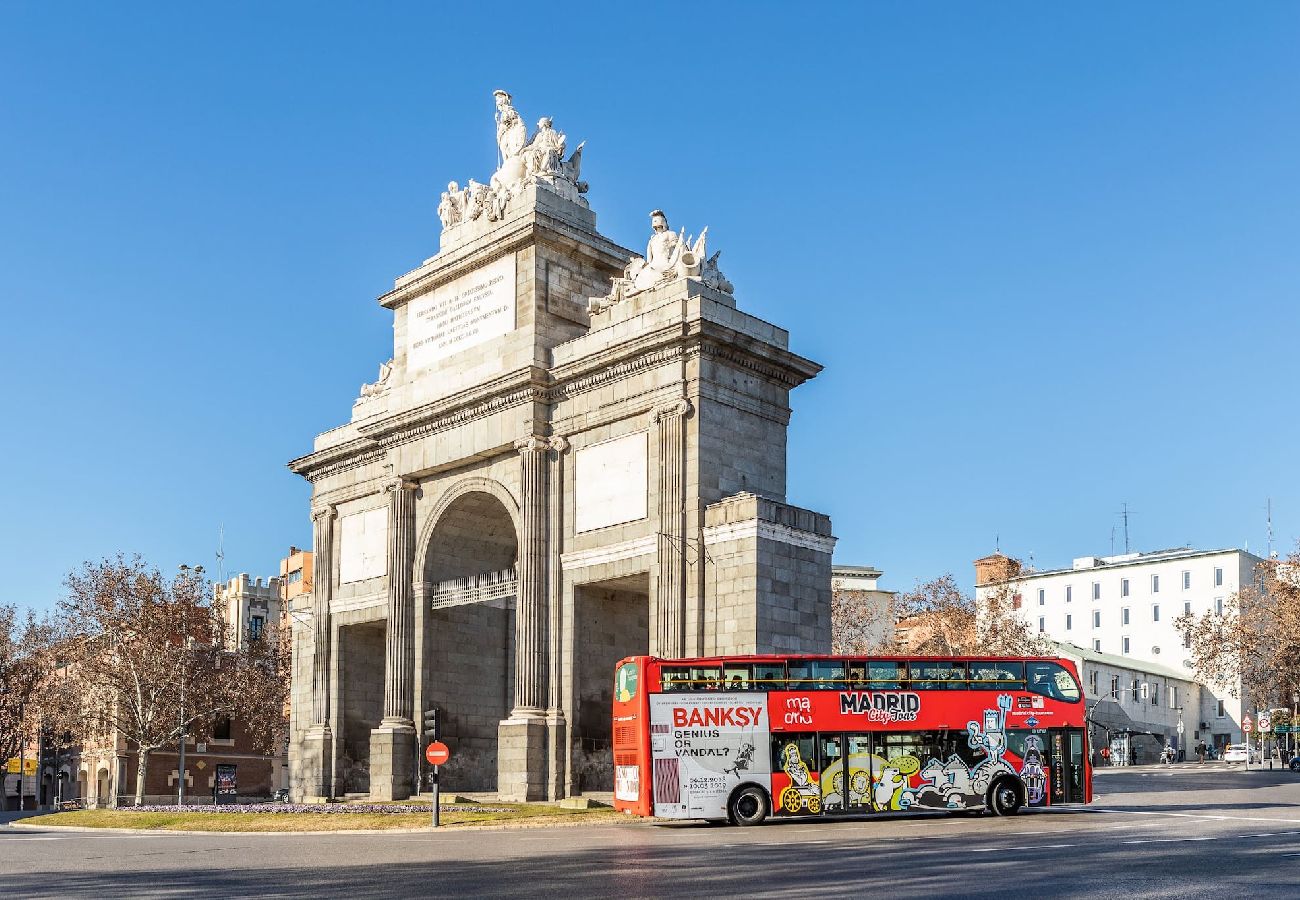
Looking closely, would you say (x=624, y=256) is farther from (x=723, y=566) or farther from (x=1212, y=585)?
(x=1212, y=585)

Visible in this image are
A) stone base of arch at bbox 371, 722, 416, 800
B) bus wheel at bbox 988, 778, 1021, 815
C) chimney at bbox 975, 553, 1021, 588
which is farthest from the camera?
chimney at bbox 975, 553, 1021, 588

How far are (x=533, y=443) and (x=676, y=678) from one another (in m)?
16.8

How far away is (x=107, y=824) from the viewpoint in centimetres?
4453

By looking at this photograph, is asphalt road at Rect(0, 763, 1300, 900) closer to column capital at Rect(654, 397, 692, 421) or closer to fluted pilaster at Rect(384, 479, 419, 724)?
column capital at Rect(654, 397, 692, 421)

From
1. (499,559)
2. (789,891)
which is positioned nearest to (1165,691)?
(499,559)

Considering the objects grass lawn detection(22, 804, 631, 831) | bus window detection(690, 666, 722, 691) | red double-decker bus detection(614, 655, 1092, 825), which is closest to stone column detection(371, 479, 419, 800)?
grass lawn detection(22, 804, 631, 831)

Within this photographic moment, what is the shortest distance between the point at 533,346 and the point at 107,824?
836 inches

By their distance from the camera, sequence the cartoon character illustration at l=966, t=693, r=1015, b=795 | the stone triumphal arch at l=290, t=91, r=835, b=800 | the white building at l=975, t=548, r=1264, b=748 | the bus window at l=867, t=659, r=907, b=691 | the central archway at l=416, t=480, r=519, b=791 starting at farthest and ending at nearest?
1. the white building at l=975, t=548, r=1264, b=748
2. the central archway at l=416, t=480, r=519, b=791
3. the stone triumphal arch at l=290, t=91, r=835, b=800
4. the cartoon character illustration at l=966, t=693, r=1015, b=795
5. the bus window at l=867, t=659, r=907, b=691

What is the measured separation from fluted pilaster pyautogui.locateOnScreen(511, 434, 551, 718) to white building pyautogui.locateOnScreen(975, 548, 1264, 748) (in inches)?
2938

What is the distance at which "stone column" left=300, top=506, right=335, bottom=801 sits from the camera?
56.7 meters

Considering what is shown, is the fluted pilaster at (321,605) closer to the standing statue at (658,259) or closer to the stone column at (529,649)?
the stone column at (529,649)

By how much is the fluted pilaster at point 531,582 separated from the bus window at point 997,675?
17.1 meters

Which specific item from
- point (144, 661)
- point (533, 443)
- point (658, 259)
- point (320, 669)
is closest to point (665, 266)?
point (658, 259)

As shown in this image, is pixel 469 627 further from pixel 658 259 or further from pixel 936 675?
pixel 936 675
